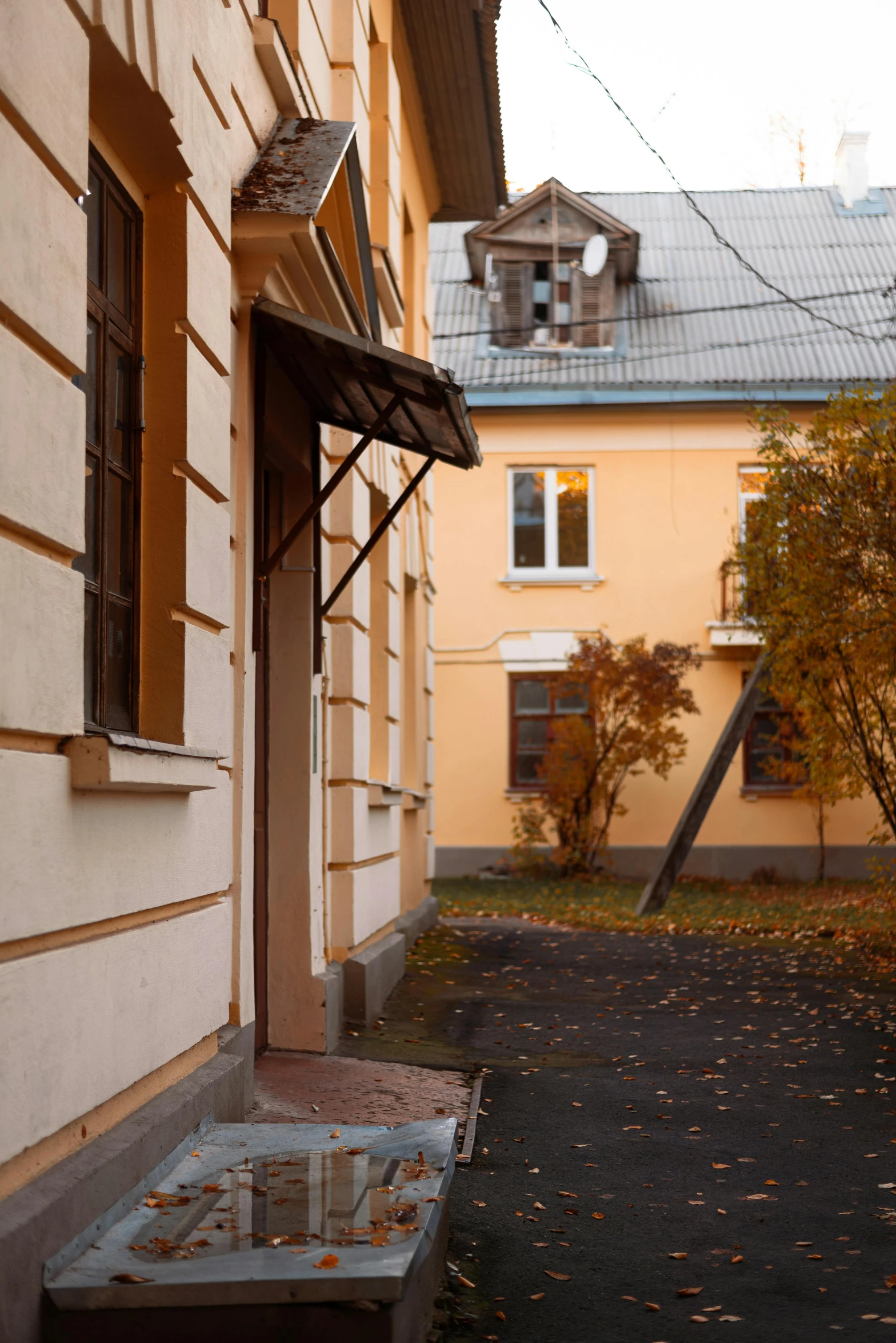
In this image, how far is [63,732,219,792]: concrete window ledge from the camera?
3.54 m

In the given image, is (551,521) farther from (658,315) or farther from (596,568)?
(658,315)

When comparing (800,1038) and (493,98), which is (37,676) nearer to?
(800,1038)

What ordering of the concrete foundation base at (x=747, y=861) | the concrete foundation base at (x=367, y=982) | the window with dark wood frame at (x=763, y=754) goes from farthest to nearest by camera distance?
the window with dark wood frame at (x=763, y=754), the concrete foundation base at (x=747, y=861), the concrete foundation base at (x=367, y=982)

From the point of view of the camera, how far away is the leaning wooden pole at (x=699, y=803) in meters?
17.1

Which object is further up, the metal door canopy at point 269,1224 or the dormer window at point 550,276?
the dormer window at point 550,276

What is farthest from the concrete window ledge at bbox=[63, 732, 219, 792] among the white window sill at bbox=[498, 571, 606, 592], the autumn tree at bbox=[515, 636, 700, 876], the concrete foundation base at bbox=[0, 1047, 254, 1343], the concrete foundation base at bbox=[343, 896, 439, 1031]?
the white window sill at bbox=[498, 571, 606, 592]

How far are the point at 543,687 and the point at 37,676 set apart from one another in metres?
20.3

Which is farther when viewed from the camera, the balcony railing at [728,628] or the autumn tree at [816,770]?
the balcony railing at [728,628]

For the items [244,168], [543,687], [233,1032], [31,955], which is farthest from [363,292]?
[543,687]

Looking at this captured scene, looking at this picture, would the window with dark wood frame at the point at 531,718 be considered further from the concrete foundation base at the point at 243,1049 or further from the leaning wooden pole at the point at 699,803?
the concrete foundation base at the point at 243,1049

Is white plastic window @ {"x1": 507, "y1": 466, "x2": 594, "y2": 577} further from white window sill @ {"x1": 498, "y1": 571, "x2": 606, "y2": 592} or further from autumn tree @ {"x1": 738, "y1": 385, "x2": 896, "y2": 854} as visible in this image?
autumn tree @ {"x1": 738, "y1": 385, "x2": 896, "y2": 854}

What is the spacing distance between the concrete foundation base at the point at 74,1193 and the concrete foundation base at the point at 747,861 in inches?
718

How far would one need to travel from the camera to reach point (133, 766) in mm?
3818

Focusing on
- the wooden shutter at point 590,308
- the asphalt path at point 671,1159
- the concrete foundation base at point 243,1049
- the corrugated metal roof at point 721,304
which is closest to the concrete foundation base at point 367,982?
the asphalt path at point 671,1159
